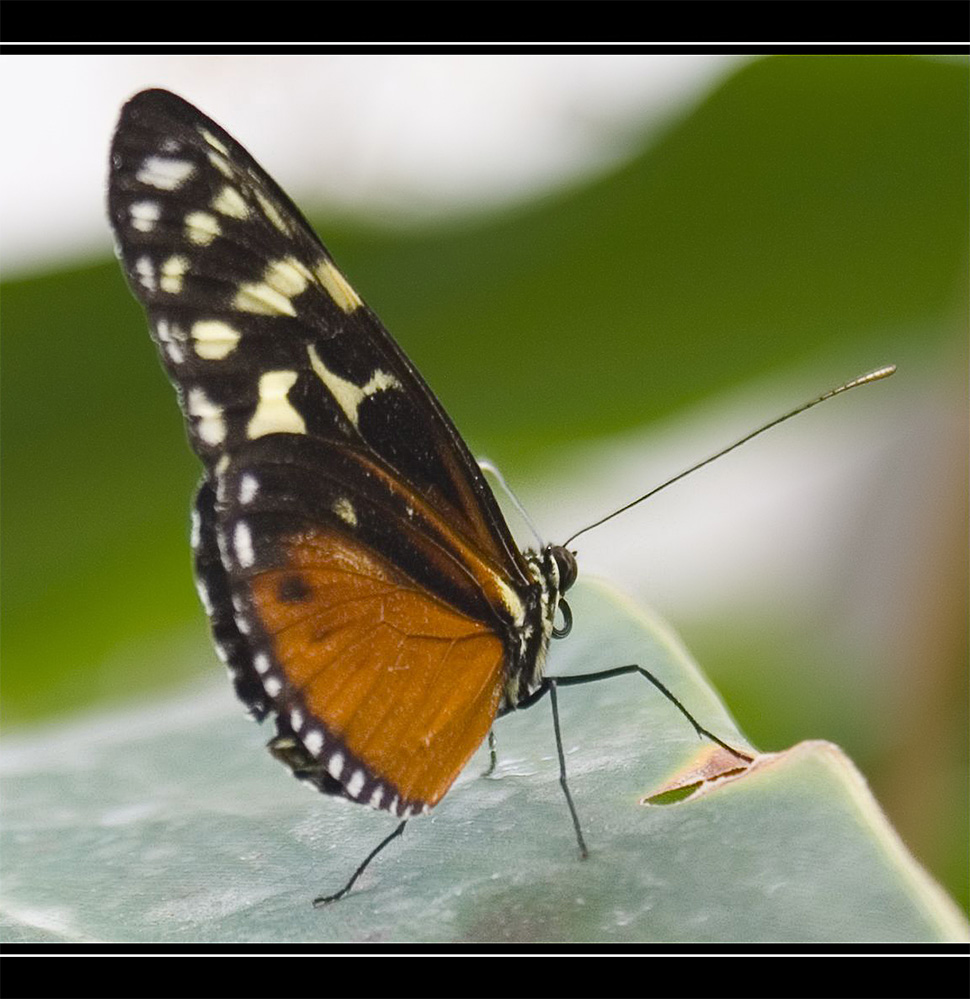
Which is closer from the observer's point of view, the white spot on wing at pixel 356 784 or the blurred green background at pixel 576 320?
the white spot on wing at pixel 356 784

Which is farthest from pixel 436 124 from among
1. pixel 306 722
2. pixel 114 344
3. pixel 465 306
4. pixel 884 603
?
pixel 306 722

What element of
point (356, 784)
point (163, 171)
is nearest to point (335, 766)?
point (356, 784)

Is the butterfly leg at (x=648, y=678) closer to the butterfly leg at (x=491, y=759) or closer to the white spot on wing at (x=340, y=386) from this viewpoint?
the butterfly leg at (x=491, y=759)

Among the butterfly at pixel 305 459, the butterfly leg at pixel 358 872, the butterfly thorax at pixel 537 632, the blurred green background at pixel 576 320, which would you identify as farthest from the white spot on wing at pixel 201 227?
the blurred green background at pixel 576 320

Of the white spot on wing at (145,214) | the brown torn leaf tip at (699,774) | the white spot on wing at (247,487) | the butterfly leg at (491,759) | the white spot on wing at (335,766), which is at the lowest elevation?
the brown torn leaf tip at (699,774)

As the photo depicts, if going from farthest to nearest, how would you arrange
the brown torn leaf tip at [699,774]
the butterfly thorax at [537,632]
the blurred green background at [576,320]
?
the blurred green background at [576,320]
the butterfly thorax at [537,632]
the brown torn leaf tip at [699,774]

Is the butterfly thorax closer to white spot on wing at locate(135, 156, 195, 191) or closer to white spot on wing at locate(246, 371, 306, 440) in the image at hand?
white spot on wing at locate(246, 371, 306, 440)

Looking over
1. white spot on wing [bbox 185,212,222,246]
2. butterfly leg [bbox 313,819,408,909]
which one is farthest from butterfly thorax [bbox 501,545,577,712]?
white spot on wing [bbox 185,212,222,246]

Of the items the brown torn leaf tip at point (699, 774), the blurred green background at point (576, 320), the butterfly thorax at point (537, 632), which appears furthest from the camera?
the blurred green background at point (576, 320)
